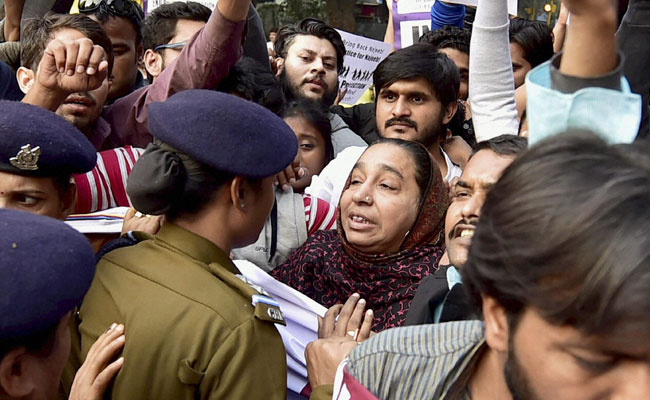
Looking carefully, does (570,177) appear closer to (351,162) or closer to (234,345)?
(234,345)

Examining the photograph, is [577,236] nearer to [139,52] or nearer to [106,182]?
[106,182]

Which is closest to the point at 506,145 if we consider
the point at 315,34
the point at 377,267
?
the point at 377,267

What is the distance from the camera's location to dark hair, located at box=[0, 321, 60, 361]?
1369 millimetres

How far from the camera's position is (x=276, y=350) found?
6.53 feet

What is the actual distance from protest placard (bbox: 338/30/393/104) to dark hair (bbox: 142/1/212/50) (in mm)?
1839

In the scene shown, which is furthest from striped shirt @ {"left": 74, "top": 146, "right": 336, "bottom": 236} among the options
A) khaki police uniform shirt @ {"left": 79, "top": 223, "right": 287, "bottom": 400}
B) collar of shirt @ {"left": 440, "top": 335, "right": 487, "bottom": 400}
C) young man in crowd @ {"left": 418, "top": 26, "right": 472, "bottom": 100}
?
young man in crowd @ {"left": 418, "top": 26, "right": 472, "bottom": 100}

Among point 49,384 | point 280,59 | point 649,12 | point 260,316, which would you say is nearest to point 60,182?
point 260,316

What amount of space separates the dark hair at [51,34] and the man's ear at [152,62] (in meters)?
0.50

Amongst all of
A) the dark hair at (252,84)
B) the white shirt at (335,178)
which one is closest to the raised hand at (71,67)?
the dark hair at (252,84)

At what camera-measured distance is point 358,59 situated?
5578 mm

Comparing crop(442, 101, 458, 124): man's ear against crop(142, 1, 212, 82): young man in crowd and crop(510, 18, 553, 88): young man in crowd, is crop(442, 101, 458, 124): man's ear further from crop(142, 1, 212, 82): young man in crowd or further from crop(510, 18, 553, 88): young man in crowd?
crop(142, 1, 212, 82): young man in crowd

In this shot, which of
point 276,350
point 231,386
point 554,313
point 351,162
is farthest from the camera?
point 351,162

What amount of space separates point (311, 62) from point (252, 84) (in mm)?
1506

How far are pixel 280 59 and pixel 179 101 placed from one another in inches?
113
